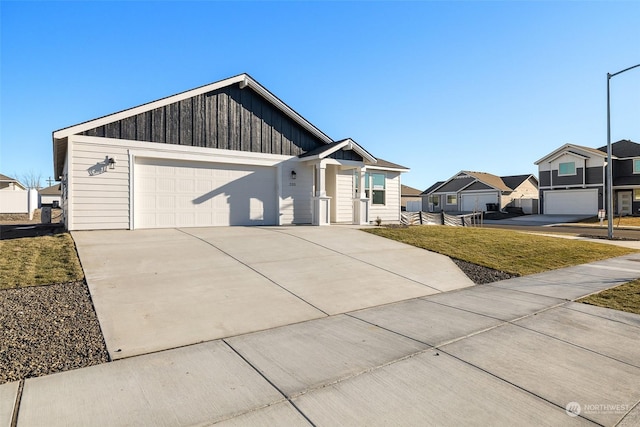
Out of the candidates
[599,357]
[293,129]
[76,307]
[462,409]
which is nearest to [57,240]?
[76,307]

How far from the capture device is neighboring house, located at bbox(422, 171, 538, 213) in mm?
40469

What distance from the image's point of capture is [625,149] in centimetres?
3312

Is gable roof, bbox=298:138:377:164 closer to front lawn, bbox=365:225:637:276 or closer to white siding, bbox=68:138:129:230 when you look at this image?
front lawn, bbox=365:225:637:276

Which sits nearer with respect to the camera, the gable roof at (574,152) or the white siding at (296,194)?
the white siding at (296,194)

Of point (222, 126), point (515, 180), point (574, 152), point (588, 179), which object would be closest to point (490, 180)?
point (515, 180)

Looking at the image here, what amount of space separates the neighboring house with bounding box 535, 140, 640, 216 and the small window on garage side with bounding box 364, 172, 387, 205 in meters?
24.8

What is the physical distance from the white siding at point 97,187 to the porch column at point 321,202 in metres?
6.72

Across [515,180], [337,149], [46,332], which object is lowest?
[46,332]

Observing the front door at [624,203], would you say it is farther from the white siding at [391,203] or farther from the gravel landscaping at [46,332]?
the gravel landscaping at [46,332]

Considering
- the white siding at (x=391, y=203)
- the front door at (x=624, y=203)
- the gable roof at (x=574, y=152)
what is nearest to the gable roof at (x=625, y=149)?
the gable roof at (x=574, y=152)

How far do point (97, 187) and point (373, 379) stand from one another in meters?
11.0

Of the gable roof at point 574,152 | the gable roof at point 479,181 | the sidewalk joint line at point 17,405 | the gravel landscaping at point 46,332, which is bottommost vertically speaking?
the sidewalk joint line at point 17,405

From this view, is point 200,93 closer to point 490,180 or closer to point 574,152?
point 574,152

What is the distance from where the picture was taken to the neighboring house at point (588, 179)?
1234 inches
